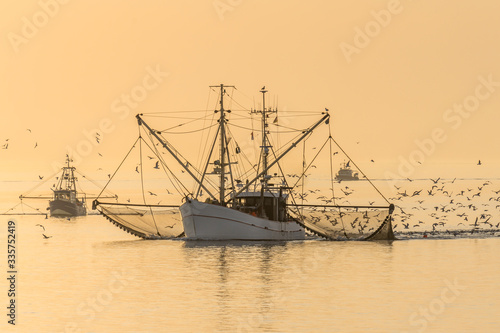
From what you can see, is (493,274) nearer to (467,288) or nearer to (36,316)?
(467,288)

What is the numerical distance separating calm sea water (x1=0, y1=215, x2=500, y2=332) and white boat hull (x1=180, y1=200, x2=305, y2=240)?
3.45ft

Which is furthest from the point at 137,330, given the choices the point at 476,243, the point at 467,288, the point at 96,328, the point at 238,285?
the point at 476,243

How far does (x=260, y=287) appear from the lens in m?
61.6

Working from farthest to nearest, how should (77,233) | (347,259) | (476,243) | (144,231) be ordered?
1. (77,233)
2. (144,231)
3. (476,243)
4. (347,259)

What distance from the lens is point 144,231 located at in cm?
10306

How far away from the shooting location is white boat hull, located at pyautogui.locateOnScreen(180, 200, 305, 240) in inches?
3575

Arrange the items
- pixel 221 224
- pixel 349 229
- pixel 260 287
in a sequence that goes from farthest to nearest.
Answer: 1. pixel 349 229
2. pixel 221 224
3. pixel 260 287

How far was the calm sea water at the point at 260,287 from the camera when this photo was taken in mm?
48562

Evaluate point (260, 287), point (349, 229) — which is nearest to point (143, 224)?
point (349, 229)

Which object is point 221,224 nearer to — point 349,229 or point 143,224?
point 143,224

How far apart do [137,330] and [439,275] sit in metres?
27.5

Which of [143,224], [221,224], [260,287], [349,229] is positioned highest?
[143,224]

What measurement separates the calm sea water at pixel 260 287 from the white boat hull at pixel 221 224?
1.05 meters

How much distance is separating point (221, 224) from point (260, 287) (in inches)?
1185
